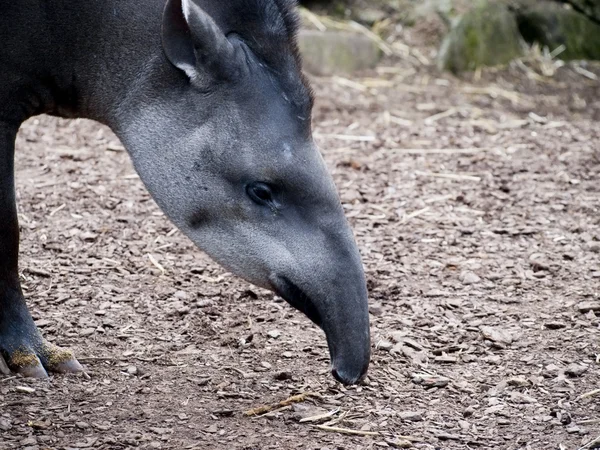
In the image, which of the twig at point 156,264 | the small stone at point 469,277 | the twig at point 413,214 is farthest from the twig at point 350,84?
the twig at point 156,264

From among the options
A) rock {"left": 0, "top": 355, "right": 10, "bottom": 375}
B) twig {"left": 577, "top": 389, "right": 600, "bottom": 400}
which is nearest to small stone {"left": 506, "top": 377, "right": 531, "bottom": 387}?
twig {"left": 577, "top": 389, "right": 600, "bottom": 400}

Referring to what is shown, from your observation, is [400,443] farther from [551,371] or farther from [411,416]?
[551,371]

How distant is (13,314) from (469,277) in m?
2.46

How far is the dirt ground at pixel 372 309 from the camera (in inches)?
145

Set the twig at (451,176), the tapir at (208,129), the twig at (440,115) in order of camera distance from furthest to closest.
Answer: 1. the twig at (440,115)
2. the twig at (451,176)
3. the tapir at (208,129)

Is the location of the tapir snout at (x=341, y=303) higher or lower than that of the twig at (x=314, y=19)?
higher

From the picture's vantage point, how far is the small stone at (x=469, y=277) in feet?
17.1

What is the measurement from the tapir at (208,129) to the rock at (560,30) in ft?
25.3

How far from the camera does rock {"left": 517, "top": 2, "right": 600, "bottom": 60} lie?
10984 mm

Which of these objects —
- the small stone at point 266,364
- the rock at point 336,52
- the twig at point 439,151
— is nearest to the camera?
the small stone at point 266,364

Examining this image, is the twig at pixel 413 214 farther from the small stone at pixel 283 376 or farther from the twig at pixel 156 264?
the small stone at pixel 283 376

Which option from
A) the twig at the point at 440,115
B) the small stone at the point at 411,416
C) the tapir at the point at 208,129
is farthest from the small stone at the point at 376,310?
the twig at the point at 440,115

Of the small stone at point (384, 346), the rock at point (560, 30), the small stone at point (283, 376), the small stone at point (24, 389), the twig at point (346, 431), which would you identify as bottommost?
the rock at point (560, 30)

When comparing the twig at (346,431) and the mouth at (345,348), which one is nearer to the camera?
the mouth at (345,348)
